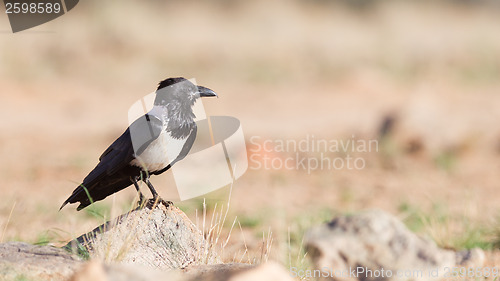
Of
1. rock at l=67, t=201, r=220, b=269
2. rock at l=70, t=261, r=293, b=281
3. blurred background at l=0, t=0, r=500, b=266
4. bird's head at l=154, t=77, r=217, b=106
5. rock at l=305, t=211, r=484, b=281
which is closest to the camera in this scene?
rock at l=70, t=261, r=293, b=281

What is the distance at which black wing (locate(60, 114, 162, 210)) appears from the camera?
381 centimetres

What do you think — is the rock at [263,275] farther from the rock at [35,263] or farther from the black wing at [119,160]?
the black wing at [119,160]

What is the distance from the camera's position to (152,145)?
12.4 ft

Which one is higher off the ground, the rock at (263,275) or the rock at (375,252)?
the rock at (263,275)

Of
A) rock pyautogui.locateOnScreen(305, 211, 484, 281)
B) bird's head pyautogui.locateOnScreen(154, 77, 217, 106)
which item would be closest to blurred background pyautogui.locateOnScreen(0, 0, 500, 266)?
rock pyautogui.locateOnScreen(305, 211, 484, 281)

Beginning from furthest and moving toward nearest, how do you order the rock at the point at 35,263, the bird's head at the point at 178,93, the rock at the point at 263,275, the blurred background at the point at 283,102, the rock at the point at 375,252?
the blurred background at the point at 283,102
the rock at the point at 375,252
the bird's head at the point at 178,93
the rock at the point at 35,263
the rock at the point at 263,275

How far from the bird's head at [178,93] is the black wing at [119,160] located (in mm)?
158

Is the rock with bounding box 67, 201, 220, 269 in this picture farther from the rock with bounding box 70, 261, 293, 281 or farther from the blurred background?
the rock with bounding box 70, 261, 293, 281

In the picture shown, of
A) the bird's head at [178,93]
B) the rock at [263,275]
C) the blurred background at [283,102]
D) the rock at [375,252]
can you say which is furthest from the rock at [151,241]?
the rock at [375,252]

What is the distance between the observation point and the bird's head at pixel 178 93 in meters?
3.96

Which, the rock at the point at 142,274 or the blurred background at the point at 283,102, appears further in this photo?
the blurred background at the point at 283,102

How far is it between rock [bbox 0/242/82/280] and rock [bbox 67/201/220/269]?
0.54 feet

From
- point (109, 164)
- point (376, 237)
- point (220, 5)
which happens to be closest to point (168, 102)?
point (109, 164)

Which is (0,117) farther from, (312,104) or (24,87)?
(312,104)
